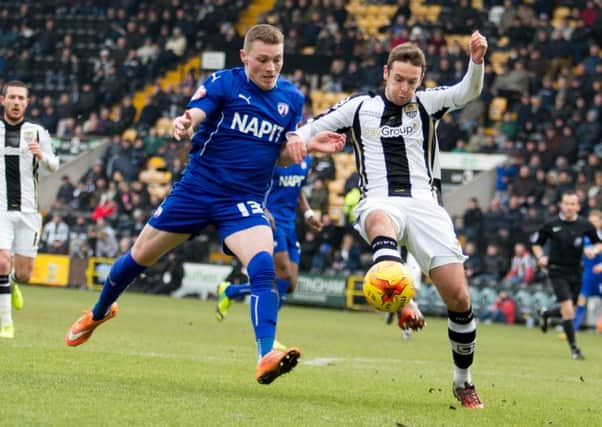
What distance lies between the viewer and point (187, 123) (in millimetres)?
8250

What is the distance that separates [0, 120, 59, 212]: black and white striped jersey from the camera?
13.1m

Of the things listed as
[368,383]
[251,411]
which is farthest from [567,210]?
[251,411]

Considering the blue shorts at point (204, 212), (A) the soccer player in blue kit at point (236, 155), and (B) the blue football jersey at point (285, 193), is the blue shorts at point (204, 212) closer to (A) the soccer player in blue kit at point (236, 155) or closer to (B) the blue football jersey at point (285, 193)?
(A) the soccer player in blue kit at point (236, 155)

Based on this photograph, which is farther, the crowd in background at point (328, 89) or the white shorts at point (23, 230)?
the crowd in background at point (328, 89)

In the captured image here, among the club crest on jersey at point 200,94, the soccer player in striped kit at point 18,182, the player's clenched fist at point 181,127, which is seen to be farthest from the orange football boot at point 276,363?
the soccer player in striped kit at point 18,182

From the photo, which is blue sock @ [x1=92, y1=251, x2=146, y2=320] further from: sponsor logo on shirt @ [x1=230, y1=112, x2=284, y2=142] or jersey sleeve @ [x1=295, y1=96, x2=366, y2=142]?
jersey sleeve @ [x1=295, y1=96, x2=366, y2=142]

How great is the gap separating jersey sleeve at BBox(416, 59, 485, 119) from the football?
1.43 meters

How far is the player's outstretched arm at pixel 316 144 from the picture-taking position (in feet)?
27.4

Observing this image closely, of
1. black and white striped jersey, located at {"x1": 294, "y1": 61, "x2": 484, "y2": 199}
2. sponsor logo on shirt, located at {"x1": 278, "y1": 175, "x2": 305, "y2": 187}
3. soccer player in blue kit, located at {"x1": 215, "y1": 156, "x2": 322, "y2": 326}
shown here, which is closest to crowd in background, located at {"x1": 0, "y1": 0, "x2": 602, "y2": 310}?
soccer player in blue kit, located at {"x1": 215, "y1": 156, "x2": 322, "y2": 326}

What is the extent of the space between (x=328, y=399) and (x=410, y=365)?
436cm

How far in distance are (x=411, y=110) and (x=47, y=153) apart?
497cm

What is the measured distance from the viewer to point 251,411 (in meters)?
7.33

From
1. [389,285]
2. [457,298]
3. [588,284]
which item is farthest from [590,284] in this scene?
[389,285]

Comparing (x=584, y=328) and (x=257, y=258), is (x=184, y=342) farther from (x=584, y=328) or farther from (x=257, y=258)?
(x=584, y=328)
